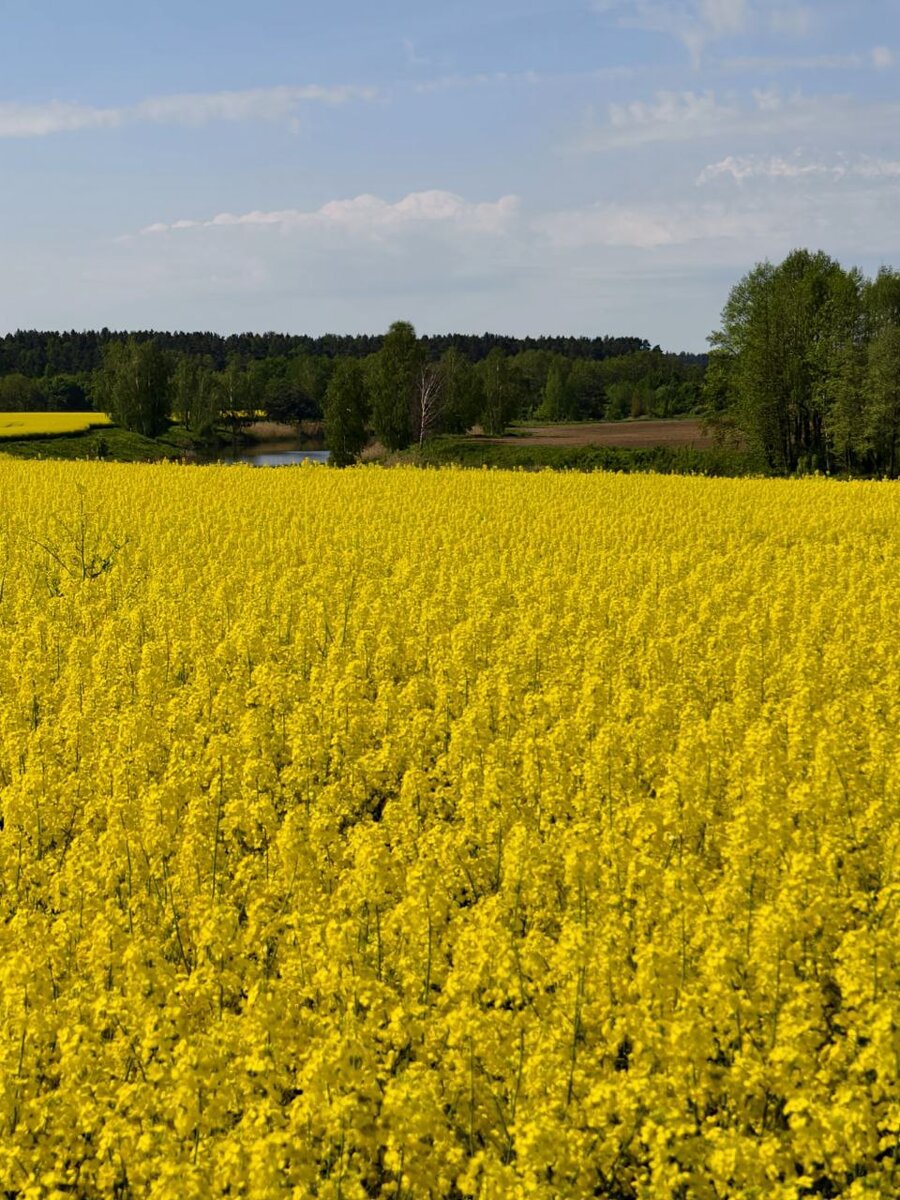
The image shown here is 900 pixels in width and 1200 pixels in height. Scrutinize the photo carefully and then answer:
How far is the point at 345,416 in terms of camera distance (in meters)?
72.0

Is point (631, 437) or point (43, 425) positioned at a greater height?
point (43, 425)

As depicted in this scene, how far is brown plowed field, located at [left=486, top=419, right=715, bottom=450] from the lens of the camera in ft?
231

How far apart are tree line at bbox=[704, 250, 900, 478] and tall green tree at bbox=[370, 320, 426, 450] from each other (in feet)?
70.9

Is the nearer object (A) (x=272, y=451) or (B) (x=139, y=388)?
(B) (x=139, y=388)

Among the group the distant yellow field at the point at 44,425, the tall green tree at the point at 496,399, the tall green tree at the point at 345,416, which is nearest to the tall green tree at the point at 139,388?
the distant yellow field at the point at 44,425

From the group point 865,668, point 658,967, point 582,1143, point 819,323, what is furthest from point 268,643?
point 819,323

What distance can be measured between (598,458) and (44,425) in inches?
2319

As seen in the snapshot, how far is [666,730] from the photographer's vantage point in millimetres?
9320

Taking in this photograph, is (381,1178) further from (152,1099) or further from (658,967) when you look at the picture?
(658,967)

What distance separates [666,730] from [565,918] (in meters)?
3.81

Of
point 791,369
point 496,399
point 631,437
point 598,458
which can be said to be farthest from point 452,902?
point 496,399

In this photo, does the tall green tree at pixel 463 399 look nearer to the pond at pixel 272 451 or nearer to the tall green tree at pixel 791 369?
the pond at pixel 272 451

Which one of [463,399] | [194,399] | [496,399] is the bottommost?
[463,399]

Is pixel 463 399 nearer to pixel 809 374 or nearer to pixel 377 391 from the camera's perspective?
pixel 377 391
